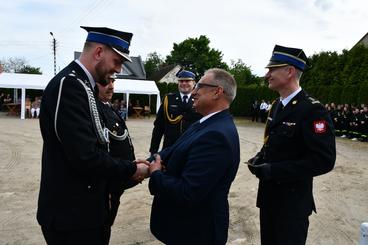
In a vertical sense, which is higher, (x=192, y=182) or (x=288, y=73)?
(x=288, y=73)

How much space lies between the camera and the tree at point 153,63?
7957cm

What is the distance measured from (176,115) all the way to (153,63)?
263 feet

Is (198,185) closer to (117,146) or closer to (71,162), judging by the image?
(71,162)

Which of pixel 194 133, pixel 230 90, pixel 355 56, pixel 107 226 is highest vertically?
pixel 355 56

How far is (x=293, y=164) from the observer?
3.08m

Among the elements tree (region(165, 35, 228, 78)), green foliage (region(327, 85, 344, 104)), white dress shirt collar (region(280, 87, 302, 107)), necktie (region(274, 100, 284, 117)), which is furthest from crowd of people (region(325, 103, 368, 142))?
tree (region(165, 35, 228, 78))

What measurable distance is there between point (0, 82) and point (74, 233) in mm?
23238

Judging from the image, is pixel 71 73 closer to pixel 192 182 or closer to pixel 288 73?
pixel 192 182

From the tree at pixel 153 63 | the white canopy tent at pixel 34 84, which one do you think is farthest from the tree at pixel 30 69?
the white canopy tent at pixel 34 84

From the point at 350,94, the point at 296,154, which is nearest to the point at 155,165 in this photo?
the point at 296,154

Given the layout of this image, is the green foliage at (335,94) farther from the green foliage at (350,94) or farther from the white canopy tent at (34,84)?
the white canopy tent at (34,84)

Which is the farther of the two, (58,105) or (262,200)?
(262,200)

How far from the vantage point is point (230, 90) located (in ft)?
9.06

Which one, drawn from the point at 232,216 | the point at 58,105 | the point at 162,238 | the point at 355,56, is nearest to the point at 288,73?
the point at 162,238
